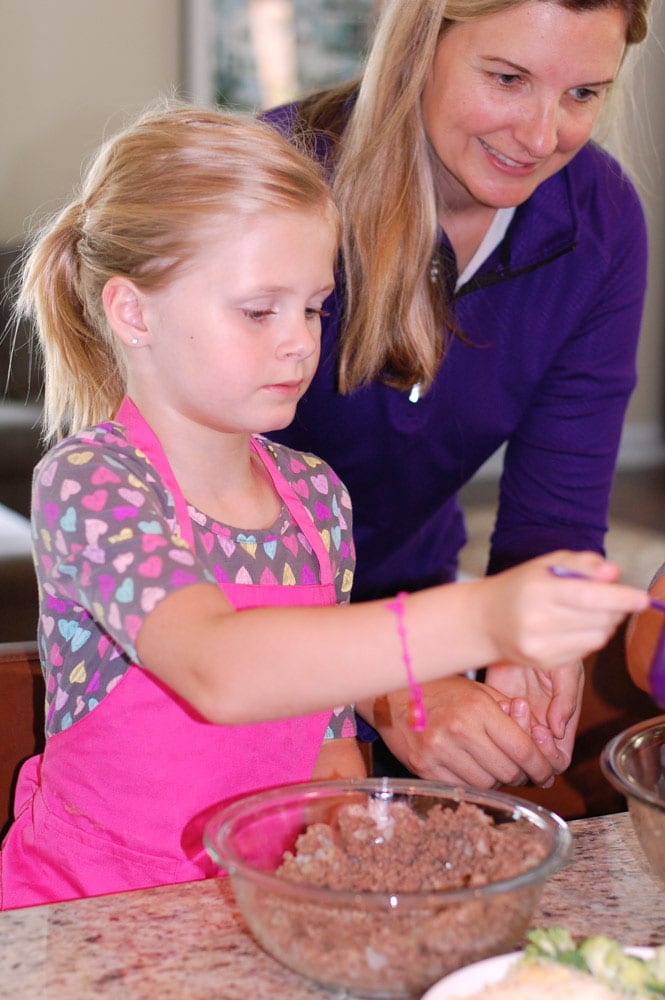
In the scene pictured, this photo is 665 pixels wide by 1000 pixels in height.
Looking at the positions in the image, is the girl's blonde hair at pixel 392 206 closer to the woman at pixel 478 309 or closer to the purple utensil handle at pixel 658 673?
the woman at pixel 478 309

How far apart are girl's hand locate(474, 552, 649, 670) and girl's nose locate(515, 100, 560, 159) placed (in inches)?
28.5

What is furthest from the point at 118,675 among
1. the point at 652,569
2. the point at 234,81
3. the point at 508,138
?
the point at 234,81

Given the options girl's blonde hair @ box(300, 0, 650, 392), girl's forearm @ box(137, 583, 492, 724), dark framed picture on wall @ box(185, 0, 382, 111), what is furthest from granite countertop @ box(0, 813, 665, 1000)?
dark framed picture on wall @ box(185, 0, 382, 111)

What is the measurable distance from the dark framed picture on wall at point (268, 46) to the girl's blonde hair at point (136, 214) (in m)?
3.27

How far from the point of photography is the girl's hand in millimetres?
744

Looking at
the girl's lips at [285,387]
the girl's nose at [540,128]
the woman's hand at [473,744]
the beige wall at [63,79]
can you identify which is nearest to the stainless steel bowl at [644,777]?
the woman's hand at [473,744]

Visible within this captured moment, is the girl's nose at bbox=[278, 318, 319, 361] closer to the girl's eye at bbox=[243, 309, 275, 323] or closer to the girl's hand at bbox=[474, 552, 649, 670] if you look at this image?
the girl's eye at bbox=[243, 309, 275, 323]

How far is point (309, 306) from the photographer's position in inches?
45.9

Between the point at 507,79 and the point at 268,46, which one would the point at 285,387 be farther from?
the point at 268,46

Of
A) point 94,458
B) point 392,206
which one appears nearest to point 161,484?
point 94,458

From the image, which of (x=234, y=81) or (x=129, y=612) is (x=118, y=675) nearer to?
(x=129, y=612)

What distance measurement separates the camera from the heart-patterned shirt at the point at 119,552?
0.95m

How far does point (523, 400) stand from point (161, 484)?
2.17ft

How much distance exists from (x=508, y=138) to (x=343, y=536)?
0.47 meters
